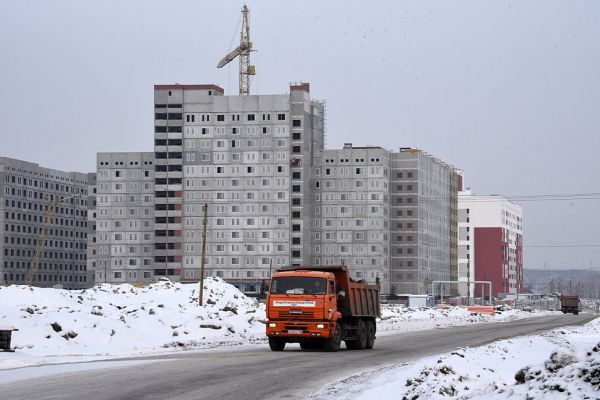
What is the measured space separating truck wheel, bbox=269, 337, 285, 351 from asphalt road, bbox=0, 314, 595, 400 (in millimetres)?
1444

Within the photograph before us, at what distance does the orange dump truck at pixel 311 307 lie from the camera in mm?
37000

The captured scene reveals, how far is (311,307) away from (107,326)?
11.2m

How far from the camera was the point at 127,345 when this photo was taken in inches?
1679

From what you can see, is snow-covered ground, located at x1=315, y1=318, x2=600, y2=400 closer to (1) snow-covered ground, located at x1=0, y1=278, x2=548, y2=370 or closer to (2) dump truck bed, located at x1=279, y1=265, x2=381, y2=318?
(2) dump truck bed, located at x1=279, y1=265, x2=381, y2=318

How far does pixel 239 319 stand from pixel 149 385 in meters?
35.0

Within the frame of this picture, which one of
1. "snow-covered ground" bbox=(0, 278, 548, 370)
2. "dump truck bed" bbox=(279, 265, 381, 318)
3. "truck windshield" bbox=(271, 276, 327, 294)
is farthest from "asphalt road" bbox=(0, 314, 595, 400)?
"snow-covered ground" bbox=(0, 278, 548, 370)

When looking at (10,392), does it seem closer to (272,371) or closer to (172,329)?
(272,371)

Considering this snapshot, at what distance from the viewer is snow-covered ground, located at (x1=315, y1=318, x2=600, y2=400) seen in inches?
554

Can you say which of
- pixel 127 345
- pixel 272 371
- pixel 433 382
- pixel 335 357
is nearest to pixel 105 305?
pixel 127 345

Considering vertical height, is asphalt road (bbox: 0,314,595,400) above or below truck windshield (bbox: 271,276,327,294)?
below

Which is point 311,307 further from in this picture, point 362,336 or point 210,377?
point 210,377

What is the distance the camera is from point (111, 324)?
44.4m

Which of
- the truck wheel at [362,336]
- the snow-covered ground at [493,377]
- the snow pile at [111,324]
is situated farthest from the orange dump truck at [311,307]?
the snow-covered ground at [493,377]

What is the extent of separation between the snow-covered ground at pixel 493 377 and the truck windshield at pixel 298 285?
820 cm
